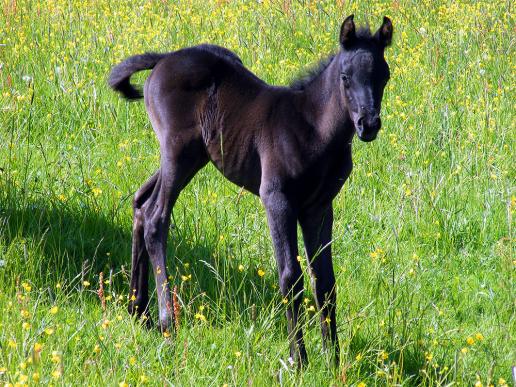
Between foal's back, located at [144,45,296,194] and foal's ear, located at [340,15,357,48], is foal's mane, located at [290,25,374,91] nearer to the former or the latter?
foal's back, located at [144,45,296,194]

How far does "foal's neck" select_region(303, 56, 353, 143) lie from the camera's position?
441 centimetres

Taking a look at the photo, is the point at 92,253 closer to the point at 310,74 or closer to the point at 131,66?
the point at 131,66

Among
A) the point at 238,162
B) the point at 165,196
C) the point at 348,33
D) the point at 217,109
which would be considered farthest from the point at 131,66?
the point at 348,33

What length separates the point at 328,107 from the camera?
4.48m

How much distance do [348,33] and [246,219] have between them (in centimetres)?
197

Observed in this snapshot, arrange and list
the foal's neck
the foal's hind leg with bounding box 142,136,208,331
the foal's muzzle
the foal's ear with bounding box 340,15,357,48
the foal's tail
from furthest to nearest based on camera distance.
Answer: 1. the foal's tail
2. the foal's hind leg with bounding box 142,136,208,331
3. the foal's neck
4. the foal's ear with bounding box 340,15,357,48
5. the foal's muzzle

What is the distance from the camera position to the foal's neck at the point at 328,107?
441 centimetres

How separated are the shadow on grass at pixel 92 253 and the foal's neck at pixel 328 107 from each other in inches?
37.6

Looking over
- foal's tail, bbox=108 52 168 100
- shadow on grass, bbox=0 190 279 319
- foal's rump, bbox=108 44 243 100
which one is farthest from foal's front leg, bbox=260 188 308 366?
foal's tail, bbox=108 52 168 100

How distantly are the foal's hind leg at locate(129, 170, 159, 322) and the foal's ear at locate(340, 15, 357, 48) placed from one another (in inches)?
60.7

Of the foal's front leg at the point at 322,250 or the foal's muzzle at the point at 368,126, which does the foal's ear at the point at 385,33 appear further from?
the foal's front leg at the point at 322,250

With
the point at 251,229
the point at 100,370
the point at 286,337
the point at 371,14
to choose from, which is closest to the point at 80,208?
the point at 251,229

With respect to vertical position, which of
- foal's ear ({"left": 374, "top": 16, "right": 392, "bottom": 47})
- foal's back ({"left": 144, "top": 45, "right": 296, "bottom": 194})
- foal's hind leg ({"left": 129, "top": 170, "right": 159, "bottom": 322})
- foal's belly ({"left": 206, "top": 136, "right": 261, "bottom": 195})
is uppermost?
foal's ear ({"left": 374, "top": 16, "right": 392, "bottom": 47})

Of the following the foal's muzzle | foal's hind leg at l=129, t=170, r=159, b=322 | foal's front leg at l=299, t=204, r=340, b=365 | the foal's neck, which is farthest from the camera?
foal's hind leg at l=129, t=170, r=159, b=322
